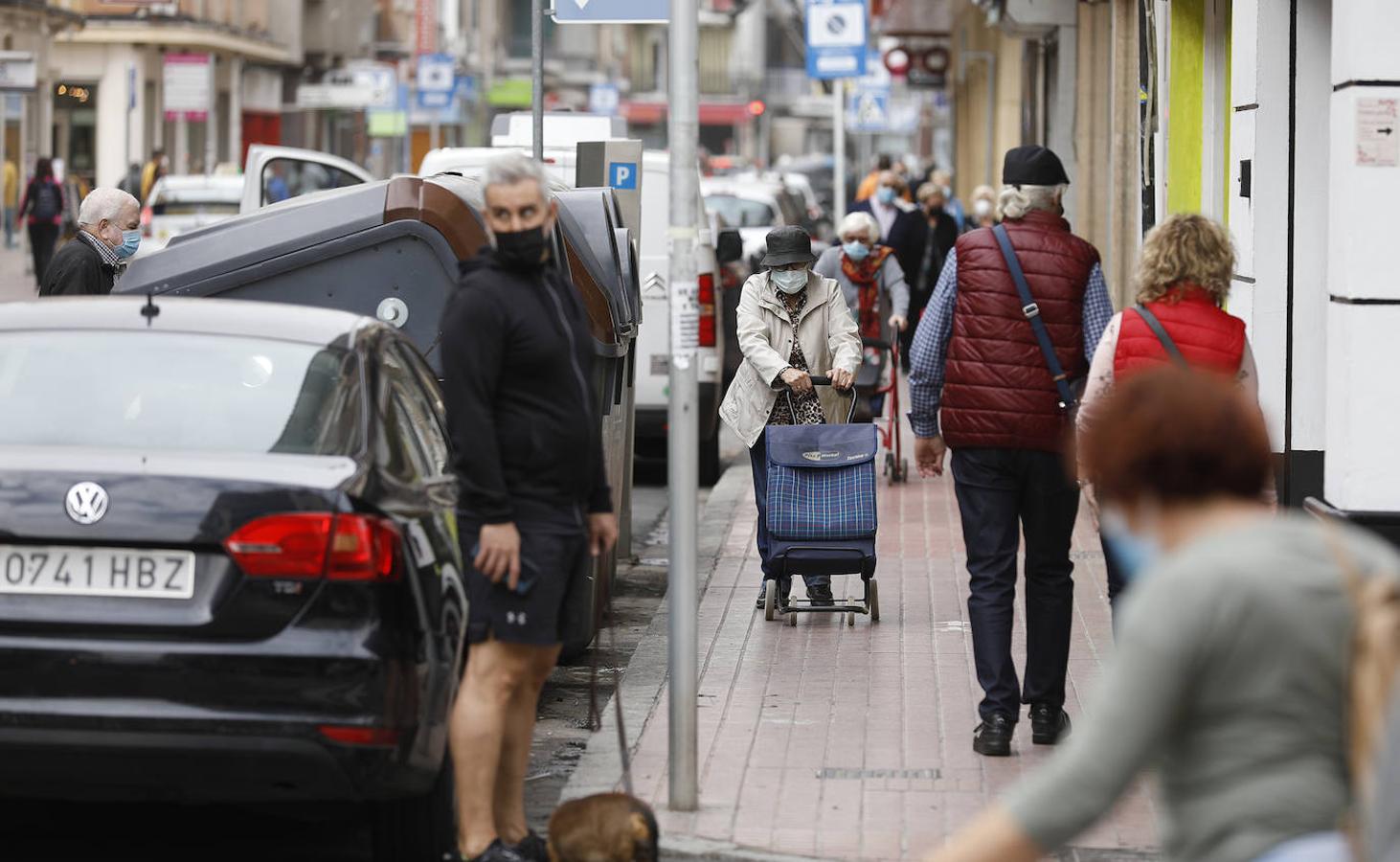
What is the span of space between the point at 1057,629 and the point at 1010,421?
A: 706 mm

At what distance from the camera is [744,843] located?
20.1 feet

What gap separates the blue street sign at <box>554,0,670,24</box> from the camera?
11.2 m

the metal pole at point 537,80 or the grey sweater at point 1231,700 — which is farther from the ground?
the metal pole at point 537,80

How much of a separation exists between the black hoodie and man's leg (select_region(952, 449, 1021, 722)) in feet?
6.17

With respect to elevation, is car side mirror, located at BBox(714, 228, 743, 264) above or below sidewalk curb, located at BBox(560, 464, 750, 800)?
above

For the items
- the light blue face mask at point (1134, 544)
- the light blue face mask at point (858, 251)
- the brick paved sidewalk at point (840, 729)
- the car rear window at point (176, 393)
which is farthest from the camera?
the light blue face mask at point (858, 251)

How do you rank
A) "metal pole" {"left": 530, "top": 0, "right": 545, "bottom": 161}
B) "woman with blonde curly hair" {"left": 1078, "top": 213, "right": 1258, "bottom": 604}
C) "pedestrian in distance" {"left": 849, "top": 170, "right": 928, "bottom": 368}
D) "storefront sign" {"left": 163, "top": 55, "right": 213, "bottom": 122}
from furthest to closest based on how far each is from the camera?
"storefront sign" {"left": 163, "top": 55, "right": 213, "bottom": 122}
"pedestrian in distance" {"left": 849, "top": 170, "right": 928, "bottom": 368}
"metal pole" {"left": 530, "top": 0, "right": 545, "bottom": 161}
"woman with blonde curly hair" {"left": 1078, "top": 213, "right": 1258, "bottom": 604}

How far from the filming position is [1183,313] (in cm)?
663

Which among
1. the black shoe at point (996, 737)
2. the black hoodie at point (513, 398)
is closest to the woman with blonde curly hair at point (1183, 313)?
the black shoe at point (996, 737)

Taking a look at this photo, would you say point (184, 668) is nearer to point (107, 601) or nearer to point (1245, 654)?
point (107, 601)

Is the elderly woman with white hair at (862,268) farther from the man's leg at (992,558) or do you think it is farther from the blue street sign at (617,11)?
the man's leg at (992,558)

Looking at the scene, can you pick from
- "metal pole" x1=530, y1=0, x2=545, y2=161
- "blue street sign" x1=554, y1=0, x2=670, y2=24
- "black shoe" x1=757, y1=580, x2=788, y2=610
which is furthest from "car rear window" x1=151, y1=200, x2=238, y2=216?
"black shoe" x1=757, y1=580, x2=788, y2=610

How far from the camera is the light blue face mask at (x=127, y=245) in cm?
1059

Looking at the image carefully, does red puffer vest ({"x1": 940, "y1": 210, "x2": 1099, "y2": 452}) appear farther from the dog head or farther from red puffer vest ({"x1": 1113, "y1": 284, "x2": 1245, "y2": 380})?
the dog head
